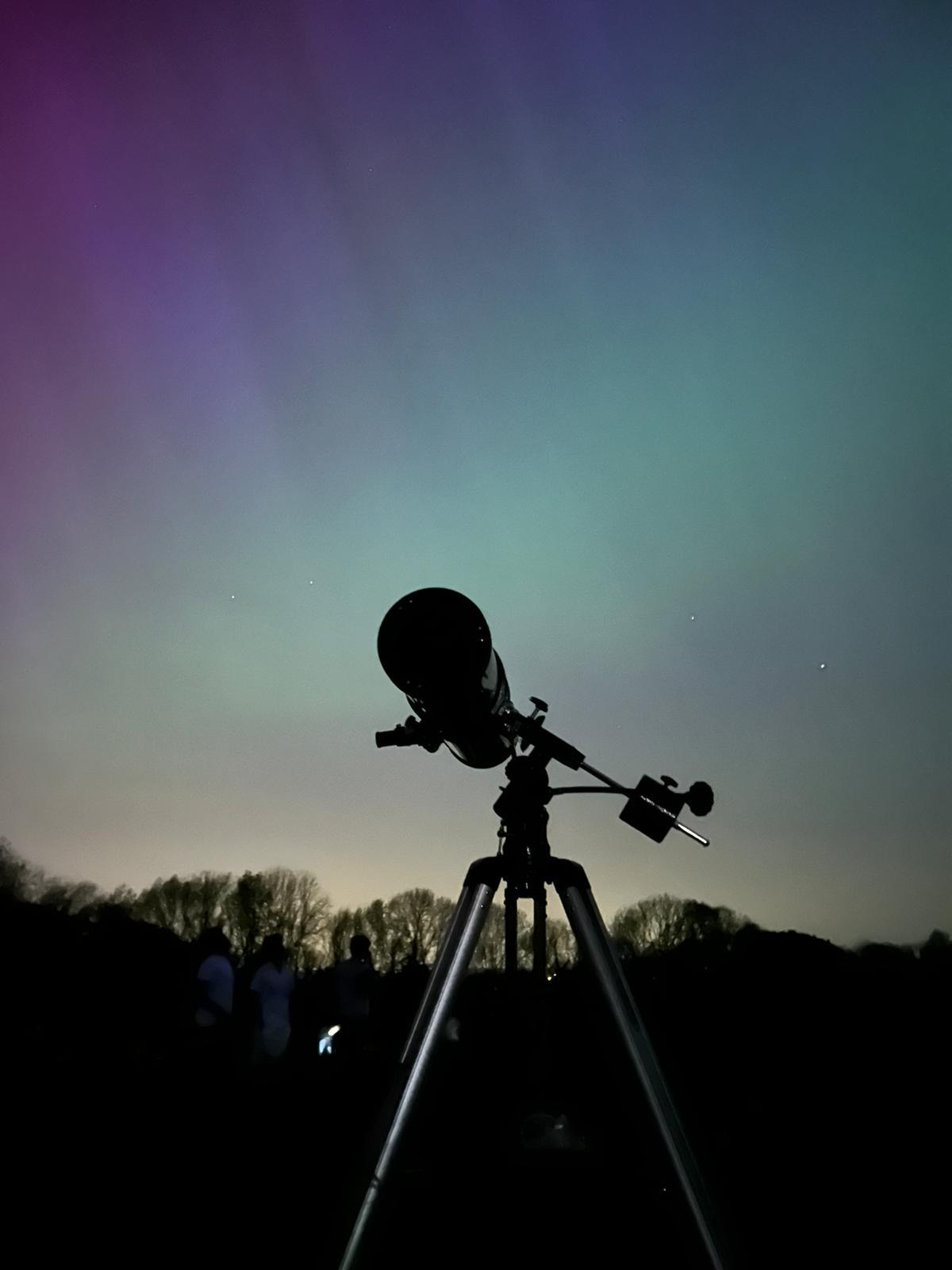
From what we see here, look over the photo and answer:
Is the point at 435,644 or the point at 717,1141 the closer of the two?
the point at 435,644

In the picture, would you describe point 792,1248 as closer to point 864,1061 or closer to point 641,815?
point 641,815

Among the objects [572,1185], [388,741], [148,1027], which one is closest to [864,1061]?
[572,1185]

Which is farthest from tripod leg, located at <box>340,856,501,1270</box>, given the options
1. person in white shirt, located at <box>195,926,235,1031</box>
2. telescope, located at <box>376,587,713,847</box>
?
person in white shirt, located at <box>195,926,235,1031</box>

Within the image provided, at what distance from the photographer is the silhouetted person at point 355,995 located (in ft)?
25.7

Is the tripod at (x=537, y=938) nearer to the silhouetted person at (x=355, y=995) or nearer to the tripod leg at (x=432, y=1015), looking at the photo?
the tripod leg at (x=432, y=1015)

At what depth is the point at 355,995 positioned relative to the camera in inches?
310

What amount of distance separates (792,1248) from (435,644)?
2.78 metres

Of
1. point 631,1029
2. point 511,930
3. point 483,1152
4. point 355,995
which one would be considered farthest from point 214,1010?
point 631,1029

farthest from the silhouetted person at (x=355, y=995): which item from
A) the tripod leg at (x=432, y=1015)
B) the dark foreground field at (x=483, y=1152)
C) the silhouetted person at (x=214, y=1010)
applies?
the tripod leg at (x=432, y=1015)

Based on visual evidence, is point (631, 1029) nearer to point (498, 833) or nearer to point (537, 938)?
point (537, 938)

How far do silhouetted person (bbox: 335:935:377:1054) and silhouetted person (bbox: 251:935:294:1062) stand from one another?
575 millimetres

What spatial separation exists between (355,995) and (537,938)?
538 cm

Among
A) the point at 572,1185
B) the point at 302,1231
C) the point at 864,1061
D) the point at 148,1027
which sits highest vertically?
the point at 864,1061

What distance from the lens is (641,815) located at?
340 cm
